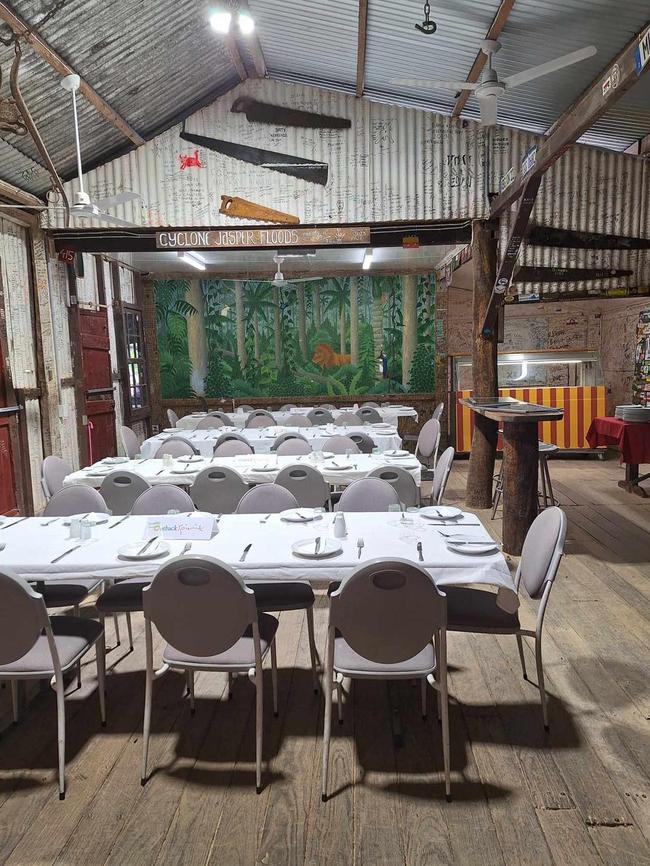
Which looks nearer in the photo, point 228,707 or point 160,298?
point 228,707

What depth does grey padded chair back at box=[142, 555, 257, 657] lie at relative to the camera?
2.58 m

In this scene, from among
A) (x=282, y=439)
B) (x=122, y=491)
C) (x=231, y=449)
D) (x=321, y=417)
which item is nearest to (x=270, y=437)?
(x=282, y=439)

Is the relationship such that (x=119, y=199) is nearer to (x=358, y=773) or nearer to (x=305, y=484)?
(x=305, y=484)

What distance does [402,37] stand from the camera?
5992 mm

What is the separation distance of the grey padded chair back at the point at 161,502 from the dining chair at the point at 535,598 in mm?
1996

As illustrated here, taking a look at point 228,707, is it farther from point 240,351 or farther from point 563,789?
point 240,351

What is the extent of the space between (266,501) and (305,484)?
0.90 metres

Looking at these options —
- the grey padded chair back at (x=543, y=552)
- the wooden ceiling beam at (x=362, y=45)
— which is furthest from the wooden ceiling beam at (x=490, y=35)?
the grey padded chair back at (x=543, y=552)

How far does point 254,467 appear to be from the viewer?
5711mm

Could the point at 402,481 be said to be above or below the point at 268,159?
below

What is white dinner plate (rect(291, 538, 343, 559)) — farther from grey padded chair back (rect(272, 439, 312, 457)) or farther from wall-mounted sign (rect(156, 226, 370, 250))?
wall-mounted sign (rect(156, 226, 370, 250))

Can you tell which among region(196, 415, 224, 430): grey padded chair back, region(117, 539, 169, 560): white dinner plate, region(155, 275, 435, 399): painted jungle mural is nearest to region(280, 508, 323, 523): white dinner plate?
region(117, 539, 169, 560): white dinner plate

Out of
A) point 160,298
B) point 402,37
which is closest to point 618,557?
point 402,37

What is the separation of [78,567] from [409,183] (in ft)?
20.1
